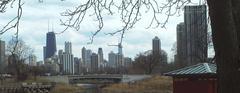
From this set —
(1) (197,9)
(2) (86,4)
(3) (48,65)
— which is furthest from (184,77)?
(3) (48,65)

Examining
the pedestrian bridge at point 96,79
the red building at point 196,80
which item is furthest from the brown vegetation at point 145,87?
the red building at point 196,80

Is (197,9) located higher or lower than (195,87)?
higher

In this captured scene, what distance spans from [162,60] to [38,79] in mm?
28467

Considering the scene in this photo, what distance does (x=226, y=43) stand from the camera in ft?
27.4

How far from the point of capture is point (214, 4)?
8312 millimetres

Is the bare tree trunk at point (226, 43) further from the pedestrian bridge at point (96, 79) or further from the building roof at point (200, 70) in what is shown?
the pedestrian bridge at point (96, 79)

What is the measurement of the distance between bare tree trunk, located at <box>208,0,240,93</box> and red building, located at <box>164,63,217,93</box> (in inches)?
480

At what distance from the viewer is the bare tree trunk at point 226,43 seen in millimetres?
8250

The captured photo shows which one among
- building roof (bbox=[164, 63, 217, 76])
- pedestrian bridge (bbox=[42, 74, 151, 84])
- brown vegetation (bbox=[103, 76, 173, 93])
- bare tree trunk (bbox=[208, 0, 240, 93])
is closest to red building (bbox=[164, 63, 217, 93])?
building roof (bbox=[164, 63, 217, 76])

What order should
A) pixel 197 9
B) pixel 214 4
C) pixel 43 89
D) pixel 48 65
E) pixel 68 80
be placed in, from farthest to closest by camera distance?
pixel 48 65 → pixel 68 80 → pixel 43 89 → pixel 197 9 → pixel 214 4

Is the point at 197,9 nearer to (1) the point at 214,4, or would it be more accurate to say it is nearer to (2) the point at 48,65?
(1) the point at 214,4

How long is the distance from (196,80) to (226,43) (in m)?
12.9

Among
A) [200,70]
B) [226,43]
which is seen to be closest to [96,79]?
[200,70]

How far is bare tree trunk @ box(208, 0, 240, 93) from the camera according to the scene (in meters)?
8.25
